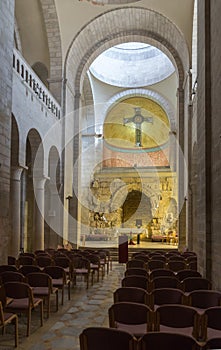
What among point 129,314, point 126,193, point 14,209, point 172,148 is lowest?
point 129,314

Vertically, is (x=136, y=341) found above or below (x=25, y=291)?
above

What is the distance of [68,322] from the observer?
7.55m

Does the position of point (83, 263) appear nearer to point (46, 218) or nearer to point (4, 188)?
point (4, 188)

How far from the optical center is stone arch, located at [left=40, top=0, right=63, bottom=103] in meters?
19.6

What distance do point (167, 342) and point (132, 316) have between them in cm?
159

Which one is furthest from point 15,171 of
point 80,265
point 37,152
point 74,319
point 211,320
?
point 211,320

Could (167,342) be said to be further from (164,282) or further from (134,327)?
A: (164,282)

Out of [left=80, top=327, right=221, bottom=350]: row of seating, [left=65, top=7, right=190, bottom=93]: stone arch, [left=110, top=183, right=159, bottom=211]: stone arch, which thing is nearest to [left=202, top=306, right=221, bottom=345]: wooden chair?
[left=80, top=327, right=221, bottom=350]: row of seating

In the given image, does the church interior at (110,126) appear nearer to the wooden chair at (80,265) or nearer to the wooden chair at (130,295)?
the wooden chair at (80,265)

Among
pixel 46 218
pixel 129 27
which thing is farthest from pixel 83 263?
pixel 129 27

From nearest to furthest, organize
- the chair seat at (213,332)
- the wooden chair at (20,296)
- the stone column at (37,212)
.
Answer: the chair seat at (213,332)
the wooden chair at (20,296)
the stone column at (37,212)

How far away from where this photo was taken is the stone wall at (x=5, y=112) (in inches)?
427

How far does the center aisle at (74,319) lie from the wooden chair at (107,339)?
232cm

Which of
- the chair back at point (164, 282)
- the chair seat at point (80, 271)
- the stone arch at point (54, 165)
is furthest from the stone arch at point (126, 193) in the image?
the chair back at point (164, 282)
